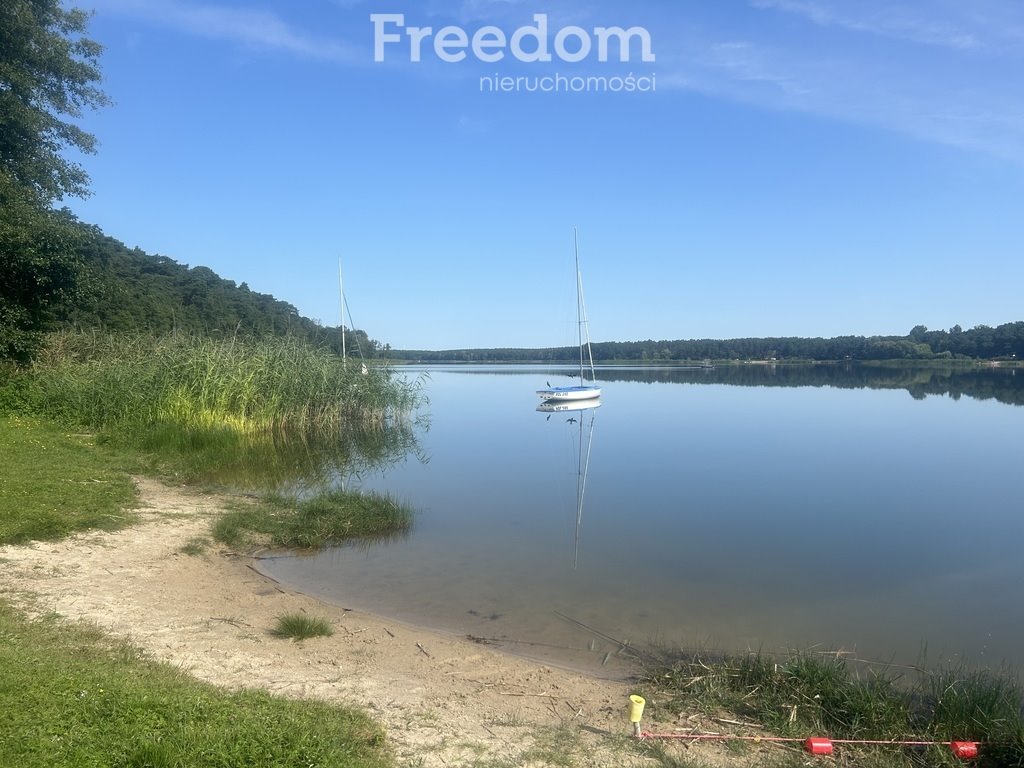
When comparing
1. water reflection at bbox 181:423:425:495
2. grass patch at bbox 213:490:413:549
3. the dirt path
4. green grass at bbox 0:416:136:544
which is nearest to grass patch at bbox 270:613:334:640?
the dirt path

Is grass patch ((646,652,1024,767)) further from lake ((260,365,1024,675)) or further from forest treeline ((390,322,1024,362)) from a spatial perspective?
forest treeline ((390,322,1024,362))

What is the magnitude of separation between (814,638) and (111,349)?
69.5 ft

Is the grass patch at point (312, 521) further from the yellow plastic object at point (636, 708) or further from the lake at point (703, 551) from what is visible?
the yellow plastic object at point (636, 708)

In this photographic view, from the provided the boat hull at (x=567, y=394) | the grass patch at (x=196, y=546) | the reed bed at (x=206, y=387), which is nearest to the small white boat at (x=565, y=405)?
the boat hull at (x=567, y=394)

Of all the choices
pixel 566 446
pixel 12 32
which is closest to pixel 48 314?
pixel 12 32

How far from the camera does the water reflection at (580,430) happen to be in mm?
11328

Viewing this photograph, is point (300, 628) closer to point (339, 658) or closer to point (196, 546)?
point (339, 658)

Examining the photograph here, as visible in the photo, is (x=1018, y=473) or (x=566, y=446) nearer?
(x=1018, y=473)

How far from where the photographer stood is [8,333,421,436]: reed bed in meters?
16.9

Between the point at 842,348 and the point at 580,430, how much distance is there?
9862 centimetres

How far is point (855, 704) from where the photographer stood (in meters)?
4.91

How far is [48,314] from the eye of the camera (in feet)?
63.7

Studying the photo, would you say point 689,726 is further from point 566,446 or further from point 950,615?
point 566,446

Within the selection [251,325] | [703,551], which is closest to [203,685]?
[703,551]
